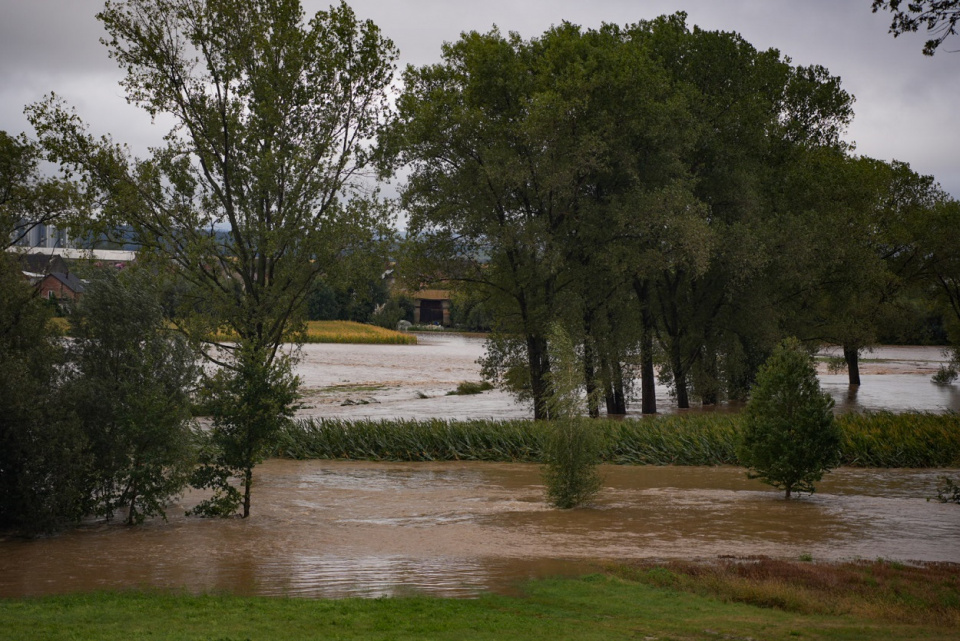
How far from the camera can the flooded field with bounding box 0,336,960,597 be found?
11.2 m

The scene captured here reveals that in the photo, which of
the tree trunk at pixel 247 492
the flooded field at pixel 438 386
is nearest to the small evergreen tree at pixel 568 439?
the tree trunk at pixel 247 492

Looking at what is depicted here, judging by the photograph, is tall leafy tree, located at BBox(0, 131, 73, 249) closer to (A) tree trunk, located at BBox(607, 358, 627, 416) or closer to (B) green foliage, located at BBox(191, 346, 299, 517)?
(B) green foliage, located at BBox(191, 346, 299, 517)

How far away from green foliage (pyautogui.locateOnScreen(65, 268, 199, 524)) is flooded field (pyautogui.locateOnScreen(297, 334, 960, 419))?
6.47m

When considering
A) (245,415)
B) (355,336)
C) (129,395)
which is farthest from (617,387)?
(355,336)

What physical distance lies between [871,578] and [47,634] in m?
8.69

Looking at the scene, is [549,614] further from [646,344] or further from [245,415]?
[646,344]

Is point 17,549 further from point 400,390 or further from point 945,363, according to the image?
point 945,363

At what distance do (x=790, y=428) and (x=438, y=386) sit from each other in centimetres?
3349

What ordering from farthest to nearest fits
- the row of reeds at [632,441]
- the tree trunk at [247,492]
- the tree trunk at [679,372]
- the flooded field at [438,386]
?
1. the flooded field at [438,386]
2. the tree trunk at [679,372]
3. the row of reeds at [632,441]
4. the tree trunk at [247,492]

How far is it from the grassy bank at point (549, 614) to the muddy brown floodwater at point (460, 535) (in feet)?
3.38

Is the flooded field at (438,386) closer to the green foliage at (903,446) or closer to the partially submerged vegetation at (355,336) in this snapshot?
the partially submerged vegetation at (355,336)

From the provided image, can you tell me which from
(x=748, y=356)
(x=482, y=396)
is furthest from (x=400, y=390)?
(x=748, y=356)

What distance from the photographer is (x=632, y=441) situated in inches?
916

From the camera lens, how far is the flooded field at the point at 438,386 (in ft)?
121
